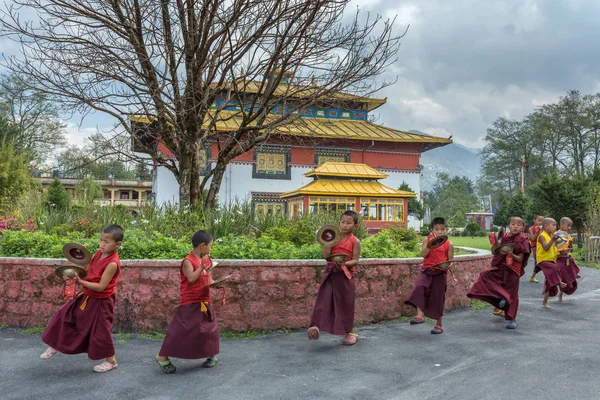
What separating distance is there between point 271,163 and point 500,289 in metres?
24.4

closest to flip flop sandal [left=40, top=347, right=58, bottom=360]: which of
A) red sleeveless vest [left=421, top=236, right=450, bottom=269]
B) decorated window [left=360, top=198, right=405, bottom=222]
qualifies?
red sleeveless vest [left=421, top=236, right=450, bottom=269]

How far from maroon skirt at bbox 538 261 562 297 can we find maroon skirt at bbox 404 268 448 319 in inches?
121

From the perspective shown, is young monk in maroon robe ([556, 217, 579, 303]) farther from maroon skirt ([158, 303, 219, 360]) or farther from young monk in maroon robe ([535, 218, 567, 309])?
maroon skirt ([158, 303, 219, 360])

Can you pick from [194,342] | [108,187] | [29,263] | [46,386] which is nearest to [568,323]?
[194,342]

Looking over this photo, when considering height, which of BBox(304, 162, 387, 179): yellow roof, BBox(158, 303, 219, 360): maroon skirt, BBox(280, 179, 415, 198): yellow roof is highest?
BBox(304, 162, 387, 179): yellow roof

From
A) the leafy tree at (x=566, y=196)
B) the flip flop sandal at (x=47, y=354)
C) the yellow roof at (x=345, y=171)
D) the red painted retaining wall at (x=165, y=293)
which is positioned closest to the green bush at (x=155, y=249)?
the red painted retaining wall at (x=165, y=293)

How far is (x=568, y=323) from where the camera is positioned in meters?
6.80

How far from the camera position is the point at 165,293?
5.78 metres

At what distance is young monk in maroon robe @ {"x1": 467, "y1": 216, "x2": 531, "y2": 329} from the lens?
648cm

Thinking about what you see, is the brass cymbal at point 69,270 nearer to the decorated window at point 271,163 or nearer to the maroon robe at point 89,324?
the maroon robe at point 89,324

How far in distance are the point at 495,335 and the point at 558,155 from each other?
54.6 m

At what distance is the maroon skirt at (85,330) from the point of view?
433 cm

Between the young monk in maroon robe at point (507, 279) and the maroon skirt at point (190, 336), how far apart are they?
387 centimetres

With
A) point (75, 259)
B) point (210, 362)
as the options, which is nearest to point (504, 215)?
point (210, 362)
